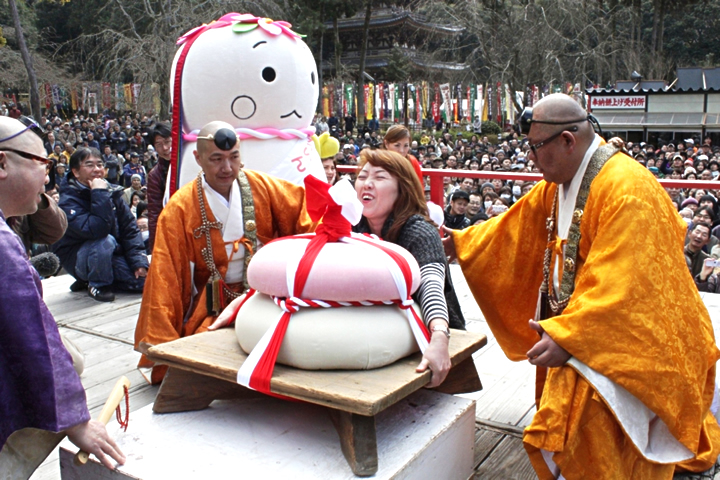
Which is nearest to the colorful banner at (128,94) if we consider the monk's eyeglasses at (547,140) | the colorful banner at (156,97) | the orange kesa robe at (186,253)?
the colorful banner at (156,97)

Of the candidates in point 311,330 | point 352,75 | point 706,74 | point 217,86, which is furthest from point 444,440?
point 352,75

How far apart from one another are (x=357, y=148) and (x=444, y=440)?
1723 centimetres

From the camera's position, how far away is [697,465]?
2072mm

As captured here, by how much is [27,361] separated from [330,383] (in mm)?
739

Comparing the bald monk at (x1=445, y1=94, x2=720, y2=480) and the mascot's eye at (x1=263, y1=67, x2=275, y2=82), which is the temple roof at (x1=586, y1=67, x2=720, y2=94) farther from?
the bald monk at (x1=445, y1=94, x2=720, y2=480)

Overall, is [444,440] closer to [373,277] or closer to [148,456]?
[373,277]

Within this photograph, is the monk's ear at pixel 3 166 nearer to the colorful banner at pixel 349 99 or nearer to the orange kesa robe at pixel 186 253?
the orange kesa robe at pixel 186 253

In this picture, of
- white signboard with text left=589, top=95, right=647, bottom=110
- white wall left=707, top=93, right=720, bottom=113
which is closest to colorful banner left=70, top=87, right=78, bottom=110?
white signboard with text left=589, top=95, right=647, bottom=110

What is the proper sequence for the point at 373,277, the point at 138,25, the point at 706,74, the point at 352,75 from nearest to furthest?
the point at 373,277
the point at 706,74
the point at 138,25
the point at 352,75

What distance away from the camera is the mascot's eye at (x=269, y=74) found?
3707mm

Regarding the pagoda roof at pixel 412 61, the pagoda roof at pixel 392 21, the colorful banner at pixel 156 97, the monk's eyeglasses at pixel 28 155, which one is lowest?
the monk's eyeglasses at pixel 28 155

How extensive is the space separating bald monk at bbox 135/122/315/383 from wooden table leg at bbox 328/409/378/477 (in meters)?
1.09

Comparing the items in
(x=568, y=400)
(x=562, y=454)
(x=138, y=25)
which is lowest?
(x=562, y=454)

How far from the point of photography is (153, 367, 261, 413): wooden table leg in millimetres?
2047
